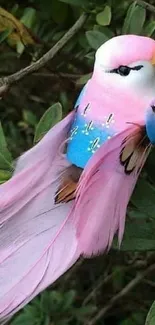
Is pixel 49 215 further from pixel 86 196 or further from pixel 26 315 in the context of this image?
pixel 26 315

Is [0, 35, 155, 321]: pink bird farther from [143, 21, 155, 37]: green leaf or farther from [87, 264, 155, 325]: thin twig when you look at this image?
[87, 264, 155, 325]: thin twig

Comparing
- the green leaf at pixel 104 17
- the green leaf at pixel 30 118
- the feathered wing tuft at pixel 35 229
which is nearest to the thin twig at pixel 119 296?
the green leaf at pixel 30 118

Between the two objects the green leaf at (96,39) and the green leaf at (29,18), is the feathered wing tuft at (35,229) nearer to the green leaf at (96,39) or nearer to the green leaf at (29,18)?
the green leaf at (96,39)

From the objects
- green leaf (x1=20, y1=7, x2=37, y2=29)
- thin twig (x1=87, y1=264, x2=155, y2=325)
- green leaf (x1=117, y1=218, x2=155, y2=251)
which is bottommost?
thin twig (x1=87, y1=264, x2=155, y2=325)

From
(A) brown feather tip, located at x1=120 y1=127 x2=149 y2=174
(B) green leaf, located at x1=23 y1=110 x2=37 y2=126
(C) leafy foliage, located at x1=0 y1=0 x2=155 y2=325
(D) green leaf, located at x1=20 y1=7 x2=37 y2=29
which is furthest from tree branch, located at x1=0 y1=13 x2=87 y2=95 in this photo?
(B) green leaf, located at x1=23 y1=110 x2=37 y2=126

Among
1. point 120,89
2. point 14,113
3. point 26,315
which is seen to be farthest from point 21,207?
point 14,113

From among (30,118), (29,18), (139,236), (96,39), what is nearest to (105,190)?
(139,236)
